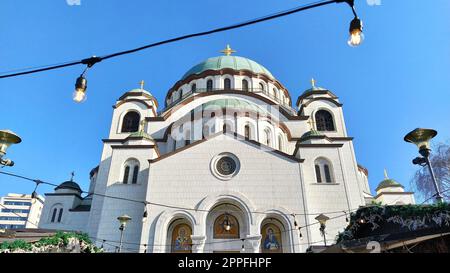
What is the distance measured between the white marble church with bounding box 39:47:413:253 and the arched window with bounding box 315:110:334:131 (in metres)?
0.88

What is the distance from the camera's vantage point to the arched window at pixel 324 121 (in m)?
27.0

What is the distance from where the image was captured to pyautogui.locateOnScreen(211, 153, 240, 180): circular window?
1920cm

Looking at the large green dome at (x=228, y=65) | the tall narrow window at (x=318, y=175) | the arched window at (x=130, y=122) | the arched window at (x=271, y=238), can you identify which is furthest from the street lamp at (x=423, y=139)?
the large green dome at (x=228, y=65)

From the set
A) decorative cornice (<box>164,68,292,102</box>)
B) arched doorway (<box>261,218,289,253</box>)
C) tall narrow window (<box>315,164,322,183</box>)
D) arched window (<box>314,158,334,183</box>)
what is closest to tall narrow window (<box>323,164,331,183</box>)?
arched window (<box>314,158,334,183</box>)

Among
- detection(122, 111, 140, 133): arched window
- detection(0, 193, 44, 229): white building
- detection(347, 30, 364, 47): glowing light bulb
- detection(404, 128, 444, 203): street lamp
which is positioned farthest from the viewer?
detection(0, 193, 44, 229): white building

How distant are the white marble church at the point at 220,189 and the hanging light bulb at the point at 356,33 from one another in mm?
13832

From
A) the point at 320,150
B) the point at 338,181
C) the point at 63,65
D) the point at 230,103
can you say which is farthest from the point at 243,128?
the point at 63,65

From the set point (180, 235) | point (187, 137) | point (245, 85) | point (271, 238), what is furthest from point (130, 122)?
point (271, 238)

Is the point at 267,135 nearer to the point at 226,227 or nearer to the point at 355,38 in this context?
the point at 226,227

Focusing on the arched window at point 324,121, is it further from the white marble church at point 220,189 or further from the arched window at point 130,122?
the arched window at point 130,122

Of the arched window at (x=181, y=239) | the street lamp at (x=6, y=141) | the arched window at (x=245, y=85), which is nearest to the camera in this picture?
the street lamp at (x=6, y=141)

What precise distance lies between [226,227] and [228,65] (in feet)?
63.5

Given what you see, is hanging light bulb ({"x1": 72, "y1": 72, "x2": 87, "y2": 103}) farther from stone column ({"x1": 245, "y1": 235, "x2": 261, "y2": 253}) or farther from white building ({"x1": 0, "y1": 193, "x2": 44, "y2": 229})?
white building ({"x1": 0, "y1": 193, "x2": 44, "y2": 229})
